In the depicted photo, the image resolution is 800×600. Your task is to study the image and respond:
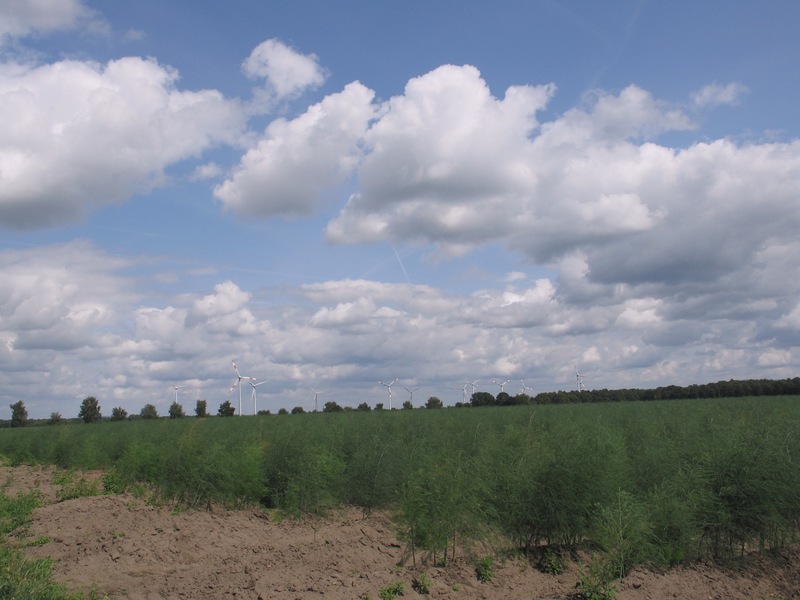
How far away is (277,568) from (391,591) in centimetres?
218

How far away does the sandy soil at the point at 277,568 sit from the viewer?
9734 millimetres

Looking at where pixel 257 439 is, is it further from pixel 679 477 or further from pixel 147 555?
pixel 679 477

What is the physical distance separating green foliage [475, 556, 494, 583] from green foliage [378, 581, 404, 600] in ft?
5.13

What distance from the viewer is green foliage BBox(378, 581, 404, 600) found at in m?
9.33

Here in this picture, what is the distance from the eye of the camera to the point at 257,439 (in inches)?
852

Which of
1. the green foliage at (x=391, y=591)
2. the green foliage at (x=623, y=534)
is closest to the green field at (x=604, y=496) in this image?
the green foliage at (x=623, y=534)

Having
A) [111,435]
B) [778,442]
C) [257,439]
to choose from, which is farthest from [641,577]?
[111,435]

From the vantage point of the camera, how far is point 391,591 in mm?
9453

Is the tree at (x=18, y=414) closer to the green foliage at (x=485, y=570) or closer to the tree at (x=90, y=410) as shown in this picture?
the tree at (x=90, y=410)

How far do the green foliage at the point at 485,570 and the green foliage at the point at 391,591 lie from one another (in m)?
1.56

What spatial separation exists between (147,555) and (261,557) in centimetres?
197

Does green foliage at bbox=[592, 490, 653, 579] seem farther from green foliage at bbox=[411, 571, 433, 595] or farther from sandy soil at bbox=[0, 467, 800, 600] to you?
green foliage at bbox=[411, 571, 433, 595]

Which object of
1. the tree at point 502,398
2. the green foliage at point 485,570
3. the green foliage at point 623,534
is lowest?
the green foliage at point 485,570

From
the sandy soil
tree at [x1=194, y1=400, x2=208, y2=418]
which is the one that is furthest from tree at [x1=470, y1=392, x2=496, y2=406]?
the sandy soil
